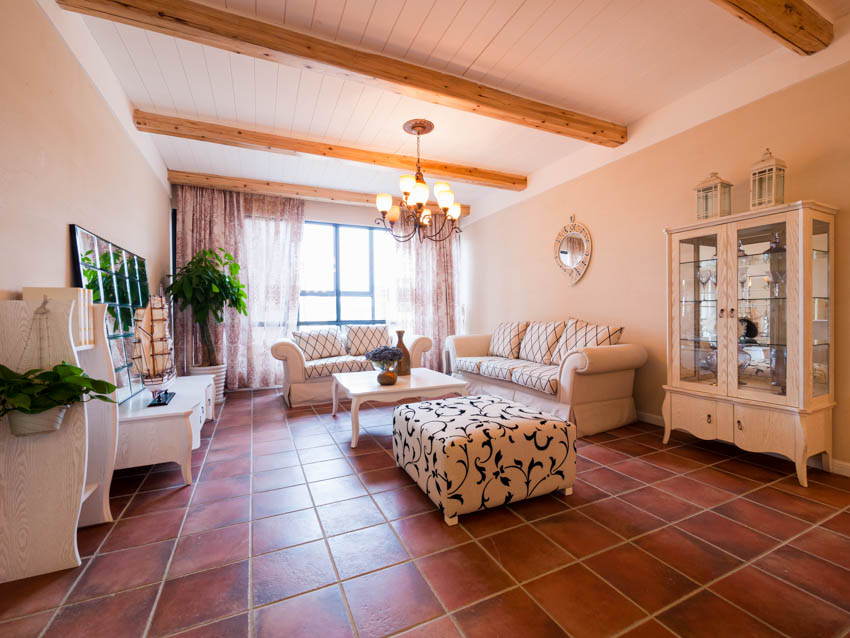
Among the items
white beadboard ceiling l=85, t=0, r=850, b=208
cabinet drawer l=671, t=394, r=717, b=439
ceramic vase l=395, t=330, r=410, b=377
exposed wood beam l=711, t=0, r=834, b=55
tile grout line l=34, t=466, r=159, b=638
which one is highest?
white beadboard ceiling l=85, t=0, r=850, b=208

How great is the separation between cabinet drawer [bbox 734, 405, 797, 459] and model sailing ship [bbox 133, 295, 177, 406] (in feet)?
11.9

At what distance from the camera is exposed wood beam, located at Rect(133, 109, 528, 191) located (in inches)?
124

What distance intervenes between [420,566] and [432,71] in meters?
2.82

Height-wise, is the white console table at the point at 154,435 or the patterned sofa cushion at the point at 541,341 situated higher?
the patterned sofa cushion at the point at 541,341

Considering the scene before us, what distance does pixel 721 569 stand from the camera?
1486 mm

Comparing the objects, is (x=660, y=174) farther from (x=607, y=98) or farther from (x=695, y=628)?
(x=695, y=628)

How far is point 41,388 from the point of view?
140cm

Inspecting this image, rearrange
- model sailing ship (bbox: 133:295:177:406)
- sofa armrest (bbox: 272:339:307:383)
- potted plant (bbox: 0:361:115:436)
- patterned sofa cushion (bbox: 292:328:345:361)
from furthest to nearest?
1. patterned sofa cushion (bbox: 292:328:345:361)
2. sofa armrest (bbox: 272:339:307:383)
3. model sailing ship (bbox: 133:295:177:406)
4. potted plant (bbox: 0:361:115:436)

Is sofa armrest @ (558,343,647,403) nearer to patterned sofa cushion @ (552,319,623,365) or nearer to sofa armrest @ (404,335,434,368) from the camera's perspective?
patterned sofa cushion @ (552,319,623,365)

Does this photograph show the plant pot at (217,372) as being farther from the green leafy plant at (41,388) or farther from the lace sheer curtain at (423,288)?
the green leafy plant at (41,388)

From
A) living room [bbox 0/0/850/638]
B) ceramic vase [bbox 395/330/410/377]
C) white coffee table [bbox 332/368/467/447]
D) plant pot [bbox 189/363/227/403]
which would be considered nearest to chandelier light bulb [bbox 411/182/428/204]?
living room [bbox 0/0/850/638]

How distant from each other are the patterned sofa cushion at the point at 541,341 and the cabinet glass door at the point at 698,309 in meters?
1.21

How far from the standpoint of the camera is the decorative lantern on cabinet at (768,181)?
2.32 meters

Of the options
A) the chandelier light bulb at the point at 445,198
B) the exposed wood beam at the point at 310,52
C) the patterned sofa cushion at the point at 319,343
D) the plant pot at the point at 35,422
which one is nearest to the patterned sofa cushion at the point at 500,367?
the chandelier light bulb at the point at 445,198
